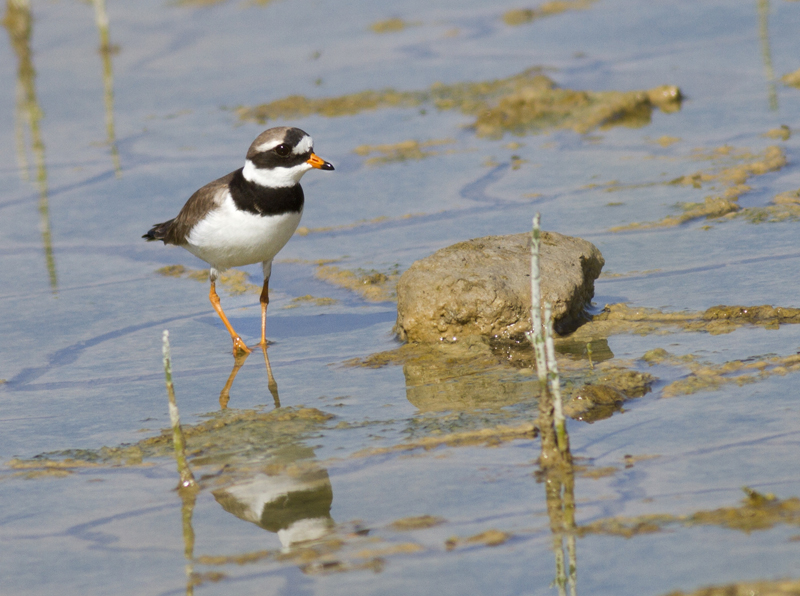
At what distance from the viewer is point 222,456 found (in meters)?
Result: 4.06

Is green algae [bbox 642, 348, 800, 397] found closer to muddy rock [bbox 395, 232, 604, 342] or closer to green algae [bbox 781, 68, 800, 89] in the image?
muddy rock [bbox 395, 232, 604, 342]

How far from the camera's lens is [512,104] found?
31.8 feet

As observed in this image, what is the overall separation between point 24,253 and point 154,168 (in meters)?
1.94

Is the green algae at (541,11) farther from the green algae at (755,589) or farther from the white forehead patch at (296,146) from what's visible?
the green algae at (755,589)

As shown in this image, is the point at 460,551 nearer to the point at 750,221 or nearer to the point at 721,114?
the point at 750,221

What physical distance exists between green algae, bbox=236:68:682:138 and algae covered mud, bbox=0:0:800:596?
0.04 m

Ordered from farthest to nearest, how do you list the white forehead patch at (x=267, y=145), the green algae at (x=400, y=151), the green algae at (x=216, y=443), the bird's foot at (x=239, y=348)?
the green algae at (x=400, y=151), the white forehead patch at (x=267, y=145), the bird's foot at (x=239, y=348), the green algae at (x=216, y=443)

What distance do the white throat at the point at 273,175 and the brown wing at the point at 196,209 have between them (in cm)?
23

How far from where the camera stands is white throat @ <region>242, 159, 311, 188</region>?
5.76 meters

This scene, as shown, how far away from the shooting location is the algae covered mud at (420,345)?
3.20 meters

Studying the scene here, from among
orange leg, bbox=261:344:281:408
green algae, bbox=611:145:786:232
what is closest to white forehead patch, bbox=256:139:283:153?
orange leg, bbox=261:344:281:408

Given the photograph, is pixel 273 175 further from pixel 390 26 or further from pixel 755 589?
pixel 390 26

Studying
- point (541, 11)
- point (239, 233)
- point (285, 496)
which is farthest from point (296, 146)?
point (541, 11)

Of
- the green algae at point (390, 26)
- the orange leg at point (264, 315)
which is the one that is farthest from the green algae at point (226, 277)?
the green algae at point (390, 26)
